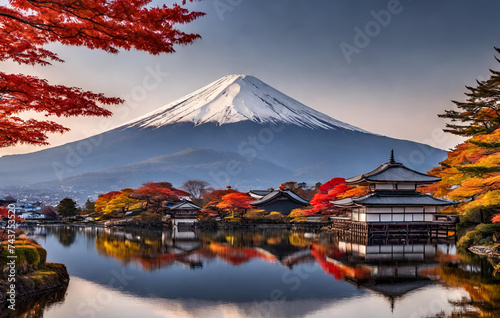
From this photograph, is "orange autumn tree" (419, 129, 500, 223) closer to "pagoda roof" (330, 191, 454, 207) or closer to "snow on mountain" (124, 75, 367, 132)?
"pagoda roof" (330, 191, 454, 207)

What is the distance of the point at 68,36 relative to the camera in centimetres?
771

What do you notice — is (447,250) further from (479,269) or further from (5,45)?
(5,45)

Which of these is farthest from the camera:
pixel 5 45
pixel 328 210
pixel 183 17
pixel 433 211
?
pixel 328 210

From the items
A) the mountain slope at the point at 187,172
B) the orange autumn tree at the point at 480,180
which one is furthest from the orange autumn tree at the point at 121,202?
the mountain slope at the point at 187,172

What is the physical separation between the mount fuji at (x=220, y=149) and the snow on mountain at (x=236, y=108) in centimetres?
34

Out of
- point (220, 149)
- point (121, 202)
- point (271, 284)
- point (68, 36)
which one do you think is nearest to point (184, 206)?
point (121, 202)

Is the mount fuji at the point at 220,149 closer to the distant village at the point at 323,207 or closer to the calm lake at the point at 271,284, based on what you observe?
the distant village at the point at 323,207

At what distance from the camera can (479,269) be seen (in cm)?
1481

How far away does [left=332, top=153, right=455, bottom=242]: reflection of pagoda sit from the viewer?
2448 cm

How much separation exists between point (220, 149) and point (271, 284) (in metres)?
139

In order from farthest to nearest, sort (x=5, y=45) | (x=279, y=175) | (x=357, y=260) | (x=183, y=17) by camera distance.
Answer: (x=279, y=175) < (x=357, y=260) < (x=5, y=45) < (x=183, y=17)

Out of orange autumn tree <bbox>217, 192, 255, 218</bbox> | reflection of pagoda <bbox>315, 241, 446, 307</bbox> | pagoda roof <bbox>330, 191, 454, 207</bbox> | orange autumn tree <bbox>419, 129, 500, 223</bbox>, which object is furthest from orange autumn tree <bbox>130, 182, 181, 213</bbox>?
orange autumn tree <bbox>419, 129, 500, 223</bbox>

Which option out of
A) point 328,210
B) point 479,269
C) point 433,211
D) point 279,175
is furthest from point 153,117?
point 479,269

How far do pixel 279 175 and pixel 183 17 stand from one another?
142 m
